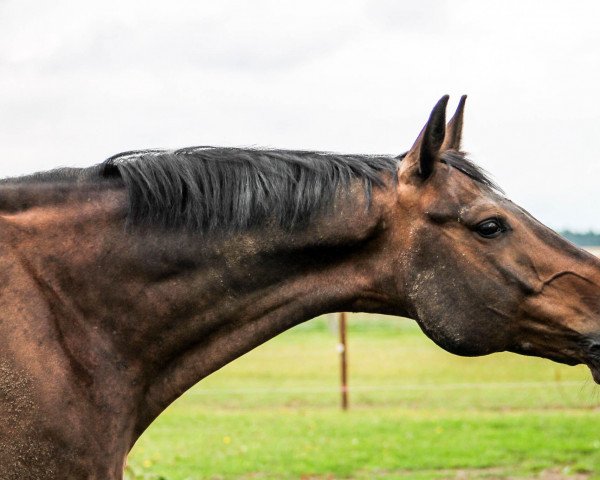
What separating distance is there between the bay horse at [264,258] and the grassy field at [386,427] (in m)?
0.99

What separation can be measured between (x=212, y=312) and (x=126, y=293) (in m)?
0.34

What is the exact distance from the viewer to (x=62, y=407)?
2.99 metres

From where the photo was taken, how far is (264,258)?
11.0 ft

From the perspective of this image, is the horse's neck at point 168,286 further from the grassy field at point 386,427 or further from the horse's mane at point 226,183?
the grassy field at point 386,427

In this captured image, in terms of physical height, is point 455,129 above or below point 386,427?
above

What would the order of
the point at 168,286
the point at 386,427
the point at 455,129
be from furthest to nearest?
the point at 386,427, the point at 455,129, the point at 168,286

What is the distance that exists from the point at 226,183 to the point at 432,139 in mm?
823

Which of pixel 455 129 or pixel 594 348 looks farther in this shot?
pixel 455 129

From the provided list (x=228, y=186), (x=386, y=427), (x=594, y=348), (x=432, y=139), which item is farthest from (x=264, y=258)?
(x=386, y=427)

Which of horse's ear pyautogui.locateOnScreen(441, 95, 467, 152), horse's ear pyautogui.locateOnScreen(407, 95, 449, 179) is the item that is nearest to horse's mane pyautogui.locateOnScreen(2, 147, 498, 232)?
horse's ear pyautogui.locateOnScreen(407, 95, 449, 179)

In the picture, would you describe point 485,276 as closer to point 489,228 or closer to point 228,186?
point 489,228

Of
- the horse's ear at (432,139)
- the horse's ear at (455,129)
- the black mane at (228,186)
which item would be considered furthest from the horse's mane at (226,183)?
the horse's ear at (455,129)

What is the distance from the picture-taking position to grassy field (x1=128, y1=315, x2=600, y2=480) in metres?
9.98

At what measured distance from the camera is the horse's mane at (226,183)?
329 centimetres
